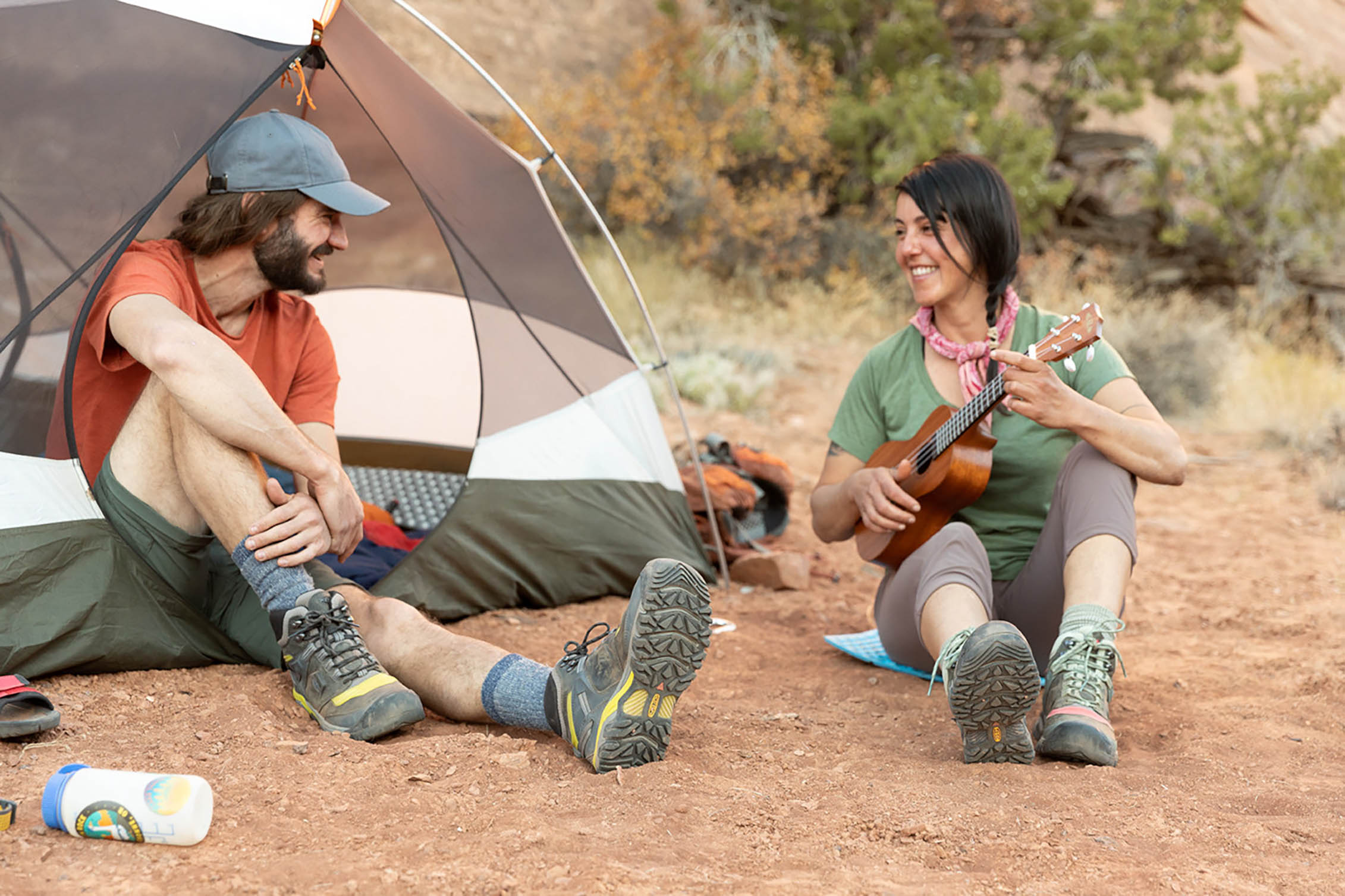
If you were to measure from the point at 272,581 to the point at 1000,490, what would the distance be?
5.42ft

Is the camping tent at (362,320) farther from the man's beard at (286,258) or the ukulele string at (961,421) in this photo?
the ukulele string at (961,421)

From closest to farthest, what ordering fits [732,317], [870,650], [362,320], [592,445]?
1. [870,650]
2. [592,445]
3. [362,320]
4. [732,317]

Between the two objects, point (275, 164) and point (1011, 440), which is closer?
point (275, 164)

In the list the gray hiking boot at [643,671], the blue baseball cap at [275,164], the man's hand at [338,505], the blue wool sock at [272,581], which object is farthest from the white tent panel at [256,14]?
the gray hiking boot at [643,671]

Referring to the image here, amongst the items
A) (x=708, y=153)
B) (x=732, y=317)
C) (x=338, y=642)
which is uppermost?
(x=708, y=153)

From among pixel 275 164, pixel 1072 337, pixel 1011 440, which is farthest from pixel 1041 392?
pixel 275 164

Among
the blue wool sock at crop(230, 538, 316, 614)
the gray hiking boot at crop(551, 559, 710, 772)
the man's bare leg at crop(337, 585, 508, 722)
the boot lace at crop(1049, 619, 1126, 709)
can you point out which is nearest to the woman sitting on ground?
the boot lace at crop(1049, 619, 1126, 709)

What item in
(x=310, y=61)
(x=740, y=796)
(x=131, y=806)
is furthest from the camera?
(x=310, y=61)

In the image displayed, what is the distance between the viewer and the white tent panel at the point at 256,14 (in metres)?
2.48

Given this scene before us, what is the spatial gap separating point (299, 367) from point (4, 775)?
1239 mm

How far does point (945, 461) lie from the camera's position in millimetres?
2564

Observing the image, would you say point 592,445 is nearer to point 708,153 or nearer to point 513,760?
point 513,760

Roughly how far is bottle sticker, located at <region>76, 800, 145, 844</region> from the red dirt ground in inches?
1.0

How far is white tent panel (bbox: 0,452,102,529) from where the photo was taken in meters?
2.39
